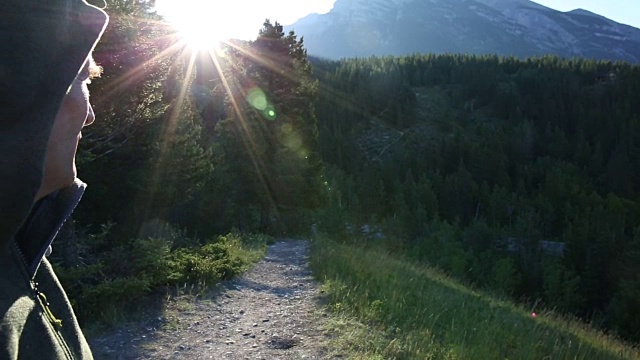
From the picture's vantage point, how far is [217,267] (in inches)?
346

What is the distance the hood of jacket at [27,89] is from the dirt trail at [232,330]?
4628 mm

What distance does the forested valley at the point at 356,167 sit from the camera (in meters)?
8.59

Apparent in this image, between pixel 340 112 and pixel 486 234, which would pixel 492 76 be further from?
pixel 486 234

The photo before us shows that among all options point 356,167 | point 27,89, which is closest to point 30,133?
point 27,89

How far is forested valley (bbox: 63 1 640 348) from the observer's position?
8586 millimetres

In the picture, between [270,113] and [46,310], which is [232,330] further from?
[270,113]

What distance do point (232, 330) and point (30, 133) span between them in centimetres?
571

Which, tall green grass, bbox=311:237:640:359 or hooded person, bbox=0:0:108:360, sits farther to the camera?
tall green grass, bbox=311:237:640:359

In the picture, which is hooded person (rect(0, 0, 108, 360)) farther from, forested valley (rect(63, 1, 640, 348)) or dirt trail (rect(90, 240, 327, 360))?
forested valley (rect(63, 1, 640, 348))

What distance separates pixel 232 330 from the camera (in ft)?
21.2

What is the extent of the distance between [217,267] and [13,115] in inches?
313

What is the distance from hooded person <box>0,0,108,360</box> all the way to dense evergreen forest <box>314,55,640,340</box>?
19.0 metres

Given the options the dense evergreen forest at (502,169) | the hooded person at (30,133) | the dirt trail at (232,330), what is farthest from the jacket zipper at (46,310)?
the dense evergreen forest at (502,169)

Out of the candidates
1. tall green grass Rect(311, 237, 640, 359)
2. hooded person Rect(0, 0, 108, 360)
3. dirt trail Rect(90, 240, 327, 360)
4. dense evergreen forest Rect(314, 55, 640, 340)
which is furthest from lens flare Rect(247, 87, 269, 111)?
hooded person Rect(0, 0, 108, 360)
